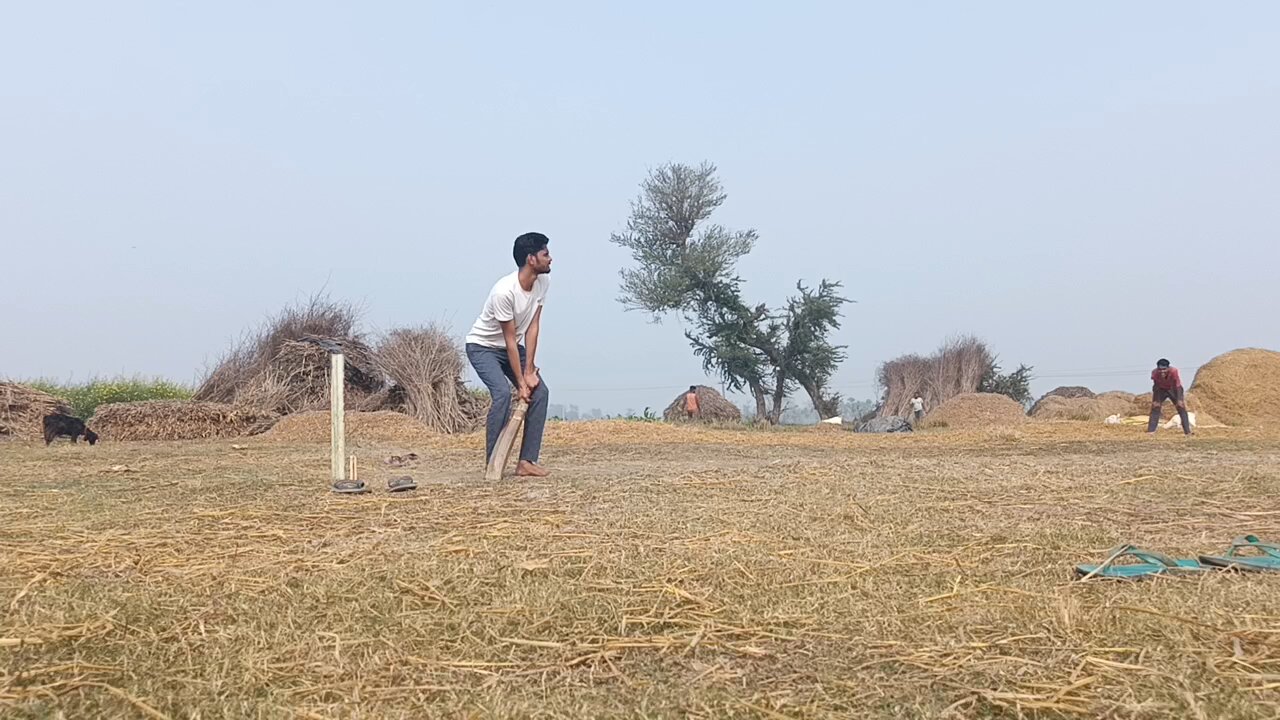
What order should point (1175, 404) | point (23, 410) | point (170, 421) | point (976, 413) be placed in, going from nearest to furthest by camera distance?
point (1175, 404)
point (170, 421)
point (23, 410)
point (976, 413)

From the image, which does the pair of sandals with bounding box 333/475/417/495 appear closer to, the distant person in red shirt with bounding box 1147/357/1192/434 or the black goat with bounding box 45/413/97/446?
the black goat with bounding box 45/413/97/446

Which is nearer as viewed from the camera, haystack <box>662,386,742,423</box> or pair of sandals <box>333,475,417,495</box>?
pair of sandals <box>333,475,417,495</box>

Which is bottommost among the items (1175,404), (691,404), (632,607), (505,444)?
(632,607)

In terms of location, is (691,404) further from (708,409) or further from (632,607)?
(632,607)

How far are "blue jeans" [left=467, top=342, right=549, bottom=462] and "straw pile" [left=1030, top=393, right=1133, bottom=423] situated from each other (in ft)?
64.2

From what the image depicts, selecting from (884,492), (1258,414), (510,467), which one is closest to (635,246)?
(1258,414)

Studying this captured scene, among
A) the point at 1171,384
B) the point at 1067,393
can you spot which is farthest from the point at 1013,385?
the point at 1171,384

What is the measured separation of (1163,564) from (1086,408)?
2273cm

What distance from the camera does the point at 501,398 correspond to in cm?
595

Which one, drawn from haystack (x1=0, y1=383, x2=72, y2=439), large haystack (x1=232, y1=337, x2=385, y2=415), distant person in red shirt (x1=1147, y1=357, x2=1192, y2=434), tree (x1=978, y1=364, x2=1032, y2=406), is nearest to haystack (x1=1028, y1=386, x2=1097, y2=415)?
tree (x1=978, y1=364, x2=1032, y2=406)

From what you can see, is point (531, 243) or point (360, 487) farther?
point (531, 243)

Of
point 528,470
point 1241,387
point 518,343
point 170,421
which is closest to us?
point 528,470

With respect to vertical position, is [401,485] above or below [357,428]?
below

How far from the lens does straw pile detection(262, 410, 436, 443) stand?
13297 millimetres
